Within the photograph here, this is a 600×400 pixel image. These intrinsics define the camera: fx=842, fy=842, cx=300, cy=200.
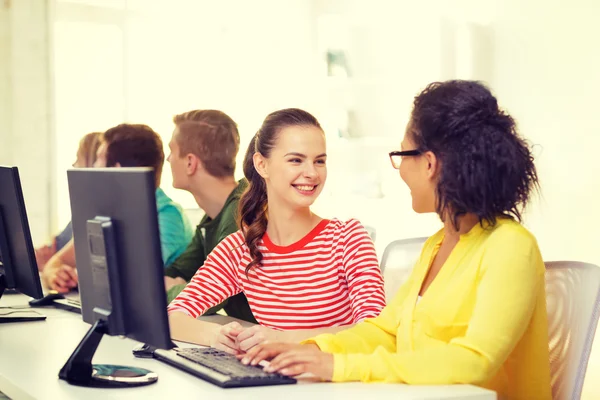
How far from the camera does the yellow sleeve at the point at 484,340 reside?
4.90ft

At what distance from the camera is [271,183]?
2342mm

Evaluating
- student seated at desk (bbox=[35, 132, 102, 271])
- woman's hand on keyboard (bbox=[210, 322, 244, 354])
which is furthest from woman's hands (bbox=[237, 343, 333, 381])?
student seated at desk (bbox=[35, 132, 102, 271])

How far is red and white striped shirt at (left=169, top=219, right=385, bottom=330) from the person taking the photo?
7.45 ft

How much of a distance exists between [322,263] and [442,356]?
82 centimetres

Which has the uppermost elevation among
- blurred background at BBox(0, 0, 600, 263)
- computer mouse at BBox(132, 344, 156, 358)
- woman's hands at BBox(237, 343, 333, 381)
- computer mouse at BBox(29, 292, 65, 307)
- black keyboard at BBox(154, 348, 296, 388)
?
blurred background at BBox(0, 0, 600, 263)

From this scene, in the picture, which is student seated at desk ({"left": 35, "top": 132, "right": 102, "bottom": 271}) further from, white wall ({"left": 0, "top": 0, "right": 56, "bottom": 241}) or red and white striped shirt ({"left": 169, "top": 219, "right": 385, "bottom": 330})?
red and white striped shirt ({"left": 169, "top": 219, "right": 385, "bottom": 330})

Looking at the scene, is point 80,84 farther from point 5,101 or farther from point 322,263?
point 322,263

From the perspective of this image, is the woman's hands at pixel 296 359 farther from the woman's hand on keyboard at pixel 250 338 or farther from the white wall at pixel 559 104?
the white wall at pixel 559 104

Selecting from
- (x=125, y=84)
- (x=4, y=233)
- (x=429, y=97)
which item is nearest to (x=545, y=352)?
(x=429, y=97)

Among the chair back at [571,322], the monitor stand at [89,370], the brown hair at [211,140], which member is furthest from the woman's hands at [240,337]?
the brown hair at [211,140]

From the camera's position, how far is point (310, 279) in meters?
2.29

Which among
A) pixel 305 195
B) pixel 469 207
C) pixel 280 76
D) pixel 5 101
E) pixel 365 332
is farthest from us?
pixel 280 76

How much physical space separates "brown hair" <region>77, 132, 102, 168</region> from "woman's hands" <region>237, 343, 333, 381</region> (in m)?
2.61

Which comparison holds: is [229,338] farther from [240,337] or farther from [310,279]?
[310,279]
